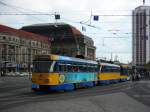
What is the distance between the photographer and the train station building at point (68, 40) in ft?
354

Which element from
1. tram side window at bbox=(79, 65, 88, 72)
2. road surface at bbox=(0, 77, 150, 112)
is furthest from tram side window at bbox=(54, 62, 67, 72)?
tram side window at bbox=(79, 65, 88, 72)

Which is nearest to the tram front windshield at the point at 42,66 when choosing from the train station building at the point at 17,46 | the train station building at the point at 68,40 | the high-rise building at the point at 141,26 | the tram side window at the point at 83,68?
the tram side window at the point at 83,68

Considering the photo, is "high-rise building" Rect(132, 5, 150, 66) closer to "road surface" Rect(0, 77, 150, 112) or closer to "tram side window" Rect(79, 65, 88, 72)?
"tram side window" Rect(79, 65, 88, 72)

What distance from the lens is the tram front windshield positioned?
27.3 metres

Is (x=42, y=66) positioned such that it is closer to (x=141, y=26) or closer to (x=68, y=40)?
(x=141, y=26)

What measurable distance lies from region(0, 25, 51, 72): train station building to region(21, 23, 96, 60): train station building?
3.68 metres

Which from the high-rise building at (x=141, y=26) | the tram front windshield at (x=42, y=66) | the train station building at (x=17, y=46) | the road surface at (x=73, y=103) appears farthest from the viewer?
the train station building at (x=17, y=46)

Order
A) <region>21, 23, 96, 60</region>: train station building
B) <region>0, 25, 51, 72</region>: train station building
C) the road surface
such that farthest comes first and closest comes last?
<region>0, 25, 51, 72</region>: train station building → <region>21, 23, 96, 60</region>: train station building → the road surface

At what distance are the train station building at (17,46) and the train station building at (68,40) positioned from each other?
12.1ft

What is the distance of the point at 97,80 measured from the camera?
42.2m

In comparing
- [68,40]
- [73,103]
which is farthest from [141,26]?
[68,40]

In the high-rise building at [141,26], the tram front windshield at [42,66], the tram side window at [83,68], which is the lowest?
the tram side window at [83,68]

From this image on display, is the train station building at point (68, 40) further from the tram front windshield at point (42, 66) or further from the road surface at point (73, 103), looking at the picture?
the road surface at point (73, 103)

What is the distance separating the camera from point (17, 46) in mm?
121125
